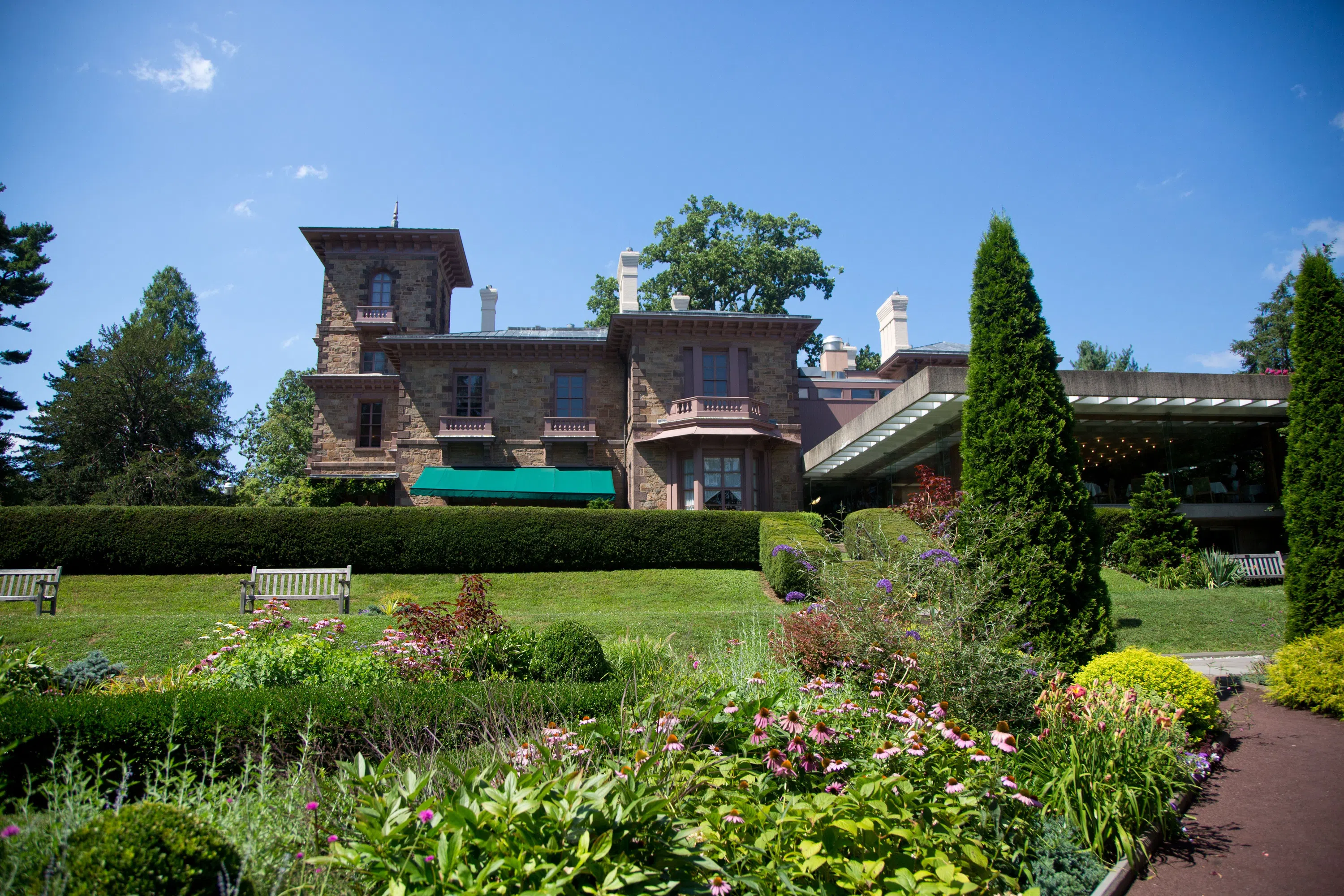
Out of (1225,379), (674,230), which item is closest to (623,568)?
(1225,379)

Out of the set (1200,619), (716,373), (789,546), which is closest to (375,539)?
(789,546)

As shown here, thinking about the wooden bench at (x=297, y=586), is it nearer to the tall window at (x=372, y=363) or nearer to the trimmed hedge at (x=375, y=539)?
the trimmed hedge at (x=375, y=539)

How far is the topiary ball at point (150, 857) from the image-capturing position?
262 centimetres

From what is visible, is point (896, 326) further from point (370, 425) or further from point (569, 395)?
point (370, 425)

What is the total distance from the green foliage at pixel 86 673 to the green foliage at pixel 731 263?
31836 mm

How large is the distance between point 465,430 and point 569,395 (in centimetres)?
400

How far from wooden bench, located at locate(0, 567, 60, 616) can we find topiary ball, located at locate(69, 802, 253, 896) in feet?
45.4

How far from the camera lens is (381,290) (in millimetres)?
30734

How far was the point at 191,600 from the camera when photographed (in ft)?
51.0

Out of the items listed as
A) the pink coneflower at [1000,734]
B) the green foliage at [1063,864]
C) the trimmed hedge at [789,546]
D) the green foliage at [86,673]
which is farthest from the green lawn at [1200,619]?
the green foliage at [86,673]

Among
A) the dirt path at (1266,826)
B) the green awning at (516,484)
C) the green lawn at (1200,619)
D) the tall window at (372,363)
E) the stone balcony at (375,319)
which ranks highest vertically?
the stone balcony at (375,319)

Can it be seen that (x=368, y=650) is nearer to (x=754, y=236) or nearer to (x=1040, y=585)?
(x=1040, y=585)

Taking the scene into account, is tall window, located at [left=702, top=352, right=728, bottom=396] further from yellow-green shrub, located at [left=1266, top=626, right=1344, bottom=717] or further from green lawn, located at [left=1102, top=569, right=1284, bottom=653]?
yellow-green shrub, located at [left=1266, top=626, right=1344, bottom=717]

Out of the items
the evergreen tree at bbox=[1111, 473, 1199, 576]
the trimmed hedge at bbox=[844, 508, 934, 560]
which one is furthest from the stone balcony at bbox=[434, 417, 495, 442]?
the evergreen tree at bbox=[1111, 473, 1199, 576]
